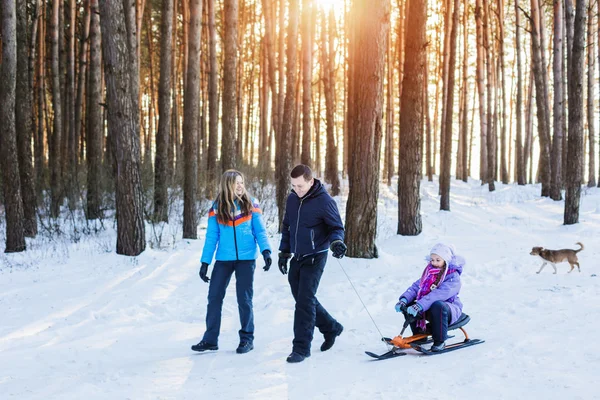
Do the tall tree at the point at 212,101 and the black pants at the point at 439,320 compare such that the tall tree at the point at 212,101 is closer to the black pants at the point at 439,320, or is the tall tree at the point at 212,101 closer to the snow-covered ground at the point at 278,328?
the snow-covered ground at the point at 278,328

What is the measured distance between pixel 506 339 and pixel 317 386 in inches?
80.5

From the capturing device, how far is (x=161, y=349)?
17.9 feet

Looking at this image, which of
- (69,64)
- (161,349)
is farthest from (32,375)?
(69,64)

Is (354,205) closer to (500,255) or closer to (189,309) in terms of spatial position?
(500,255)

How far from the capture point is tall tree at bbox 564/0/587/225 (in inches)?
481

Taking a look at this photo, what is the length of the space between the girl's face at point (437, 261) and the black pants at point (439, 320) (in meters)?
0.35

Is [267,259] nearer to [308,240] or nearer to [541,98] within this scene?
[308,240]

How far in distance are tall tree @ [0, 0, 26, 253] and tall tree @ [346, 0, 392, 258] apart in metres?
6.48

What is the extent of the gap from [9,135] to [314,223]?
8.19m

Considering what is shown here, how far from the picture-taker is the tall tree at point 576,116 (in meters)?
12.2

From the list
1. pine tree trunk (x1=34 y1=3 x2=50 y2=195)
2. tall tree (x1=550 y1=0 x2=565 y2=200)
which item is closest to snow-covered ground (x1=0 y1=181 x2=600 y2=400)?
pine tree trunk (x1=34 y1=3 x2=50 y2=195)

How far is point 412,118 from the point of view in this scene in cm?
1098

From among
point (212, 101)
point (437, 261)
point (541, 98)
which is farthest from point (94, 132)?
point (541, 98)

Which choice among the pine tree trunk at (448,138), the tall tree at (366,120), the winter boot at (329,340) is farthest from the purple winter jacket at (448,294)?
the pine tree trunk at (448,138)
